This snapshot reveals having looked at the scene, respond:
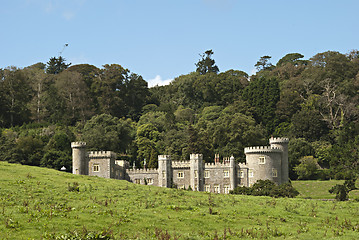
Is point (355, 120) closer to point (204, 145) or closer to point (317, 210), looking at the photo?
point (204, 145)

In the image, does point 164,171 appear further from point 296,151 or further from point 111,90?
point 111,90

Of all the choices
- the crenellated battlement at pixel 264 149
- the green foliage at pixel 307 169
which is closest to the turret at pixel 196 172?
the crenellated battlement at pixel 264 149

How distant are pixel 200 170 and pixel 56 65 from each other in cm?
8006

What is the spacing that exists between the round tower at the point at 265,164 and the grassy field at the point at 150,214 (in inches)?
1275

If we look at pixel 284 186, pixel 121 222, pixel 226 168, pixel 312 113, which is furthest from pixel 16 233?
pixel 312 113

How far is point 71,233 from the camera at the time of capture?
97.0ft

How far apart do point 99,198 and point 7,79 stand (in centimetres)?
7905

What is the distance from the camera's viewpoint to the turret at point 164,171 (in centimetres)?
8381

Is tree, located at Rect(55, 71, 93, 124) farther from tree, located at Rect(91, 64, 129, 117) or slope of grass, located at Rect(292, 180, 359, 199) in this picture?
slope of grass, located at Rect(292, 180, 359, 199)

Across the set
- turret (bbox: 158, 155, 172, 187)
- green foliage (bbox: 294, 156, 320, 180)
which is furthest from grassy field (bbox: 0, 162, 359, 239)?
green foliage (bbox: 294, 156, 320, 180)

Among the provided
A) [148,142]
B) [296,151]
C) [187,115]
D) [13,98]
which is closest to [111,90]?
[187,115]

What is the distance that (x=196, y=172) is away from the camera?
84250 mm

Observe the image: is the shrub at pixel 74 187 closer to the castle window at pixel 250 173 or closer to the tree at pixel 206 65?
the castle window at pixel 250 173

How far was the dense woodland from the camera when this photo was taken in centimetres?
9581
